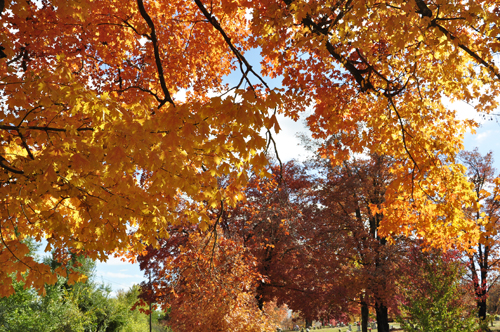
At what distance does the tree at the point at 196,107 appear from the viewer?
3.77 m

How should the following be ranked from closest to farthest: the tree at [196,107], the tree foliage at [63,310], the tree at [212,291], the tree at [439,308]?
the tree at [196,107], the tree at [212,291], the tree at [439,308], the tree foliage at [63,310]

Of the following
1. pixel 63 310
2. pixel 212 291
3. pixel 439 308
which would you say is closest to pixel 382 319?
pixel 439 308

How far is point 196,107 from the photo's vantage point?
3.72 meters

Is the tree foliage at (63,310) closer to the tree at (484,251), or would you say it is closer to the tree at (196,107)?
the tree at (196,107)

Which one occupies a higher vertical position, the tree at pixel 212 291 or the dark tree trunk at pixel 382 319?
the tree at pixel 212 291

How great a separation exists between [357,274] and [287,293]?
12.0ft

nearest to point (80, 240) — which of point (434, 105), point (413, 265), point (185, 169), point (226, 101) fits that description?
point (185, 169)

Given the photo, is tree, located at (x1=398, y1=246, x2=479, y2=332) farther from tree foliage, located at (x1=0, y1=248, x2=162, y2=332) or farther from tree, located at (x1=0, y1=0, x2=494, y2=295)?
tree foliage, located at (x1=0, y1=248, x2=162, y2=332)

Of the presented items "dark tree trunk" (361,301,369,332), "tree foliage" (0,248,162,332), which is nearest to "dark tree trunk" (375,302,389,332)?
"dark tree trunk" (361,301,369,332)

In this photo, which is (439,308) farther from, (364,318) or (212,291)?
(212,291)

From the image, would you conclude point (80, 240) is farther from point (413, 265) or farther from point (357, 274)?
point (413, 265)

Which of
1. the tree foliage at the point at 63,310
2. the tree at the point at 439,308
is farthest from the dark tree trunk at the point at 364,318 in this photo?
the tree foliage at the point at 63,310

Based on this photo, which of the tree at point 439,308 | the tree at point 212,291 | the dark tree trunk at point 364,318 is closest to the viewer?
the tree at point 212,291

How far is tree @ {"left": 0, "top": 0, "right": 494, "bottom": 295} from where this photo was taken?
377 cm
